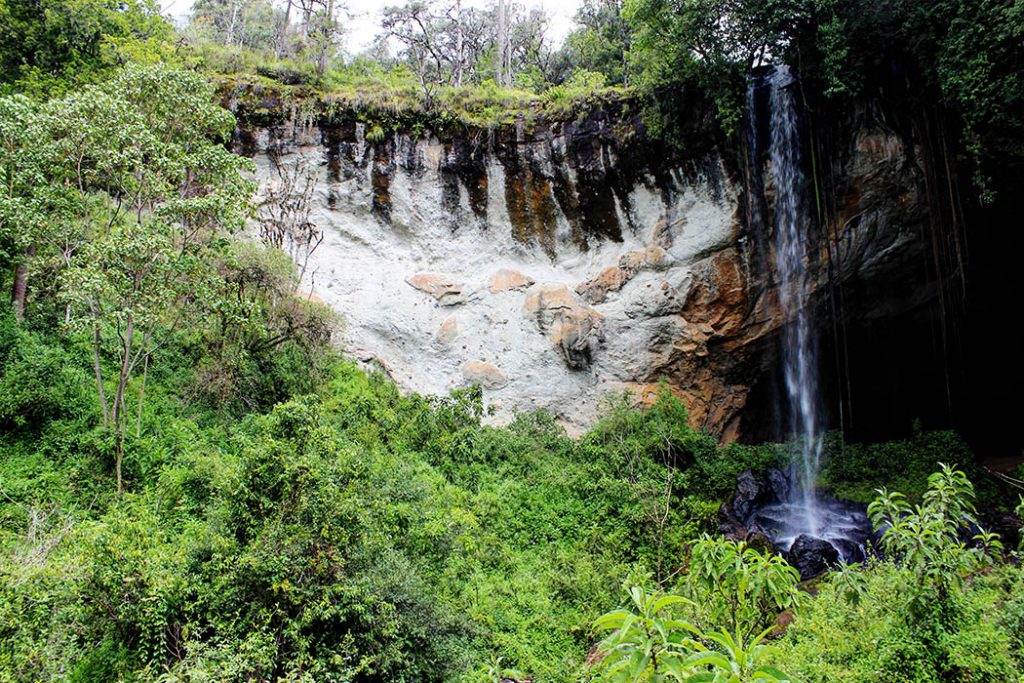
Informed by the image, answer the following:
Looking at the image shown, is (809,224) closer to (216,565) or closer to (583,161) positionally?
(583,161)

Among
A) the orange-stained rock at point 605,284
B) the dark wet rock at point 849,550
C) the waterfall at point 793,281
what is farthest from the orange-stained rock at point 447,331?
the dark wet rock at point 849,550

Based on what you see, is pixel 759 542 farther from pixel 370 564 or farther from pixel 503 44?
pixel 503 44

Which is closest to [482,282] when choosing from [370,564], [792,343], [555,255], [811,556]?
[555,255]

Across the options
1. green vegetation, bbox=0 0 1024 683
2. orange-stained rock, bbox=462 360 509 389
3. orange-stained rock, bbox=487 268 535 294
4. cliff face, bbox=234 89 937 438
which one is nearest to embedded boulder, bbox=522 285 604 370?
cliff face, bbox=234 89 937 438

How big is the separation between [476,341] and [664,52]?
7758 mm

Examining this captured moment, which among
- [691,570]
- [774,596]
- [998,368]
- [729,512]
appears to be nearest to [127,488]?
[691,570]

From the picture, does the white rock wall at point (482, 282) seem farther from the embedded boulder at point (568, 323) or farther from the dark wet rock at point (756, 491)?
the dark wet rock at point (756, 491)

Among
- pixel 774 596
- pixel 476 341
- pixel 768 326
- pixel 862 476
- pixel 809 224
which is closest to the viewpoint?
pixel 774 596

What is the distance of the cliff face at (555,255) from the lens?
14.0m

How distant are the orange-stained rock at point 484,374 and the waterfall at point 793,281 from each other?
21.9 ft

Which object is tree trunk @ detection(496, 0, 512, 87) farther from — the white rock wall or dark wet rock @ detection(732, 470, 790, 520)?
dark wet rock @ detection(732, 470, 790, 520)

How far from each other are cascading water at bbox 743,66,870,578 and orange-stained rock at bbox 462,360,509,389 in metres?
6.19

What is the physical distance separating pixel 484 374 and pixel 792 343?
23.7 ft

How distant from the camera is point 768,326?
46.2 feet
